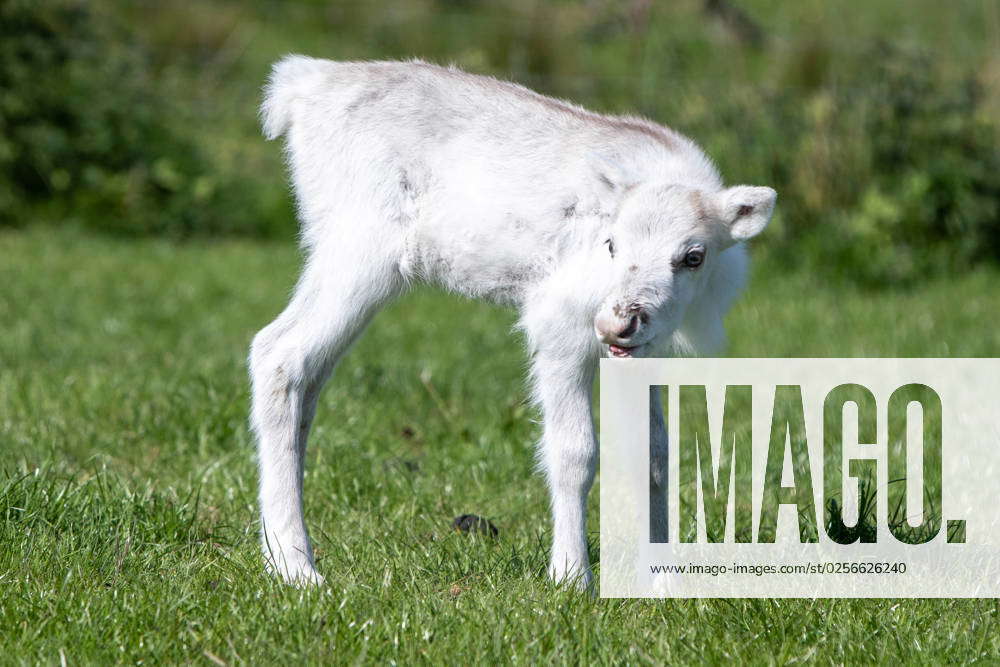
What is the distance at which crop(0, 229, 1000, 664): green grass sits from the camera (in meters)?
3.23

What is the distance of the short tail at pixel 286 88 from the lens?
14.2 feet

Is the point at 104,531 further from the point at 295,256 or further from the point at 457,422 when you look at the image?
the point at 295,256

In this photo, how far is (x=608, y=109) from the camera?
42.6 feet

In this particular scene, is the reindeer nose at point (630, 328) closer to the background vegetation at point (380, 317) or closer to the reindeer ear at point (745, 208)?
the reindeer ear at point (745, 208)

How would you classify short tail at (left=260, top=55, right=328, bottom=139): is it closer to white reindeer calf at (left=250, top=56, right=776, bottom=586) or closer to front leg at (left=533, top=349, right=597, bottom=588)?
white reindeer calf at (left=250, top=56, right=776, bottom=586)

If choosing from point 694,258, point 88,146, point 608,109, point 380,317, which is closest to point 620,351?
point 694,258

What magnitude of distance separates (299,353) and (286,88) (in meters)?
0.95

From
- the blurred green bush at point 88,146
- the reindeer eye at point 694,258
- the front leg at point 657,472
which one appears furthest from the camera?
the blurred green bush at point 88,146

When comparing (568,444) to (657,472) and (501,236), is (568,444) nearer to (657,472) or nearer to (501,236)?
(657,472)

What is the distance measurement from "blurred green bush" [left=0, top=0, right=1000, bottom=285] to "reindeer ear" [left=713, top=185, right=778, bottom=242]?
261 inches

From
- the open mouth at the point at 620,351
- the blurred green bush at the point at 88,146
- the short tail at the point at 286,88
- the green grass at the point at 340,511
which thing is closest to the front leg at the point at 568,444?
the green grass at the point at 340,511

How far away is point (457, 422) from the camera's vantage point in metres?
5.76

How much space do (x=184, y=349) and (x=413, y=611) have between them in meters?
4.43

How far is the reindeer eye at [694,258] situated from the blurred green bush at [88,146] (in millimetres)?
8820
